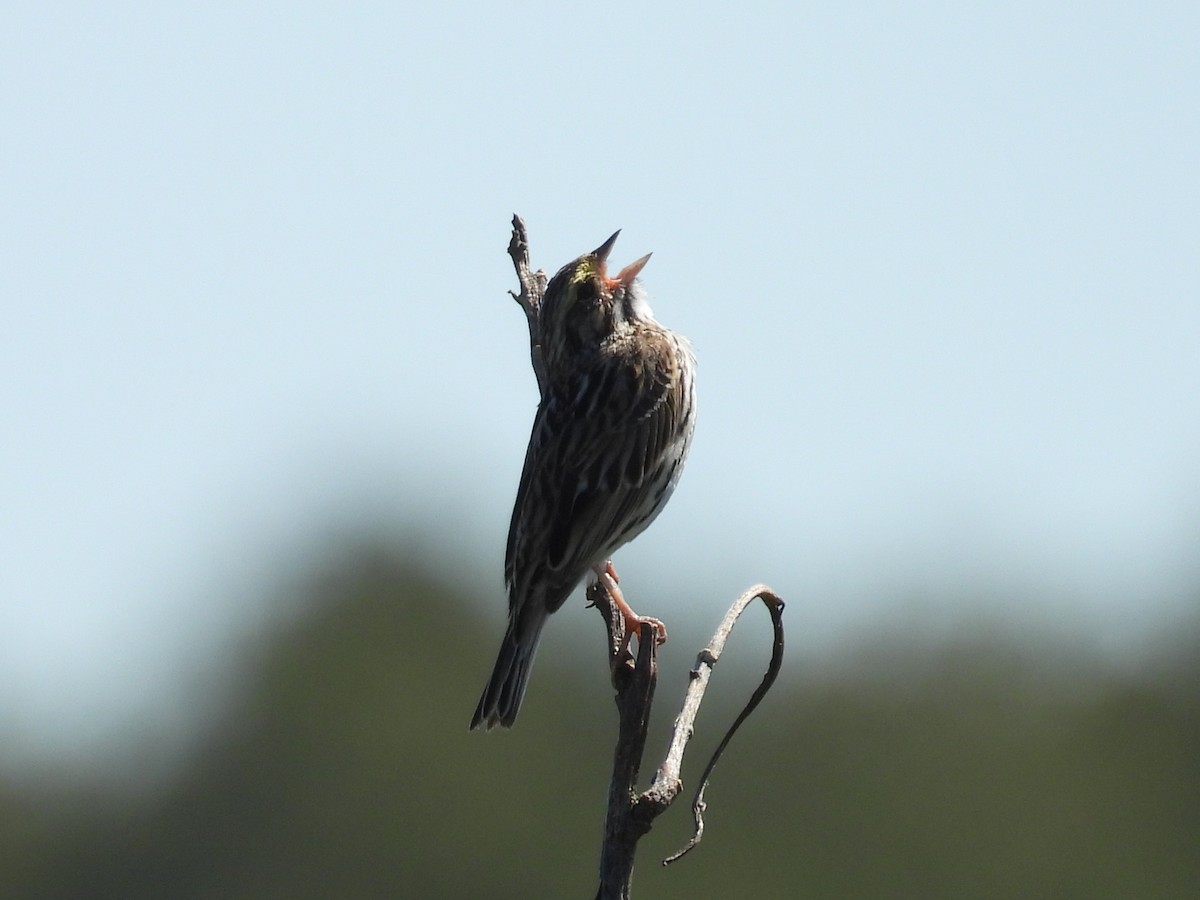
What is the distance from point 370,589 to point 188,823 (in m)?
8.47

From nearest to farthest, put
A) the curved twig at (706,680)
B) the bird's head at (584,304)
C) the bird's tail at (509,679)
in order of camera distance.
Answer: the curved twig at (706,680) < the bird's tail at (509,679) < the bird's head at (584,304)

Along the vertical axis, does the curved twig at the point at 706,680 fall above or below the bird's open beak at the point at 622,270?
below

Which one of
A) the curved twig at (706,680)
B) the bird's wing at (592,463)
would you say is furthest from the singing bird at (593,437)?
the curved twig at (706,680)

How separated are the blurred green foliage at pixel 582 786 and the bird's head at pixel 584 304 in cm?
2543

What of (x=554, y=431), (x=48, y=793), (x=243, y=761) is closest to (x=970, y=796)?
(x=243, y=761)

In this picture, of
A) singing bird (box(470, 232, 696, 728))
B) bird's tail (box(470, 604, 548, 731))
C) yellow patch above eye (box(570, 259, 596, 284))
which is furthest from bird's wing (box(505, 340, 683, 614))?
yellow patch above eye (box(570, 259, 596, 284))

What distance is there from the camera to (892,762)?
47.6 meters

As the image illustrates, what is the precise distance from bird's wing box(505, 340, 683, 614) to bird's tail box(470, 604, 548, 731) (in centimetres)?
32

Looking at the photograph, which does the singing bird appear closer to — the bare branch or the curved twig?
the bare branch

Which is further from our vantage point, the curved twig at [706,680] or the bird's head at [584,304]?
the bird's head at [584,304]

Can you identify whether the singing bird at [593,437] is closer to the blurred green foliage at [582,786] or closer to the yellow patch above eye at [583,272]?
the yellow patch above eye at [583,272]

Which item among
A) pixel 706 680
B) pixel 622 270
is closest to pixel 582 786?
pixel 622 270

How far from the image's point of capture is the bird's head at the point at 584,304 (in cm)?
1109

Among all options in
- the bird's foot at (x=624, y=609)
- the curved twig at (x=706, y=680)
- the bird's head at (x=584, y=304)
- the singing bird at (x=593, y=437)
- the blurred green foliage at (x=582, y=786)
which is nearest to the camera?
the curved twig at (x=706, y=680)
